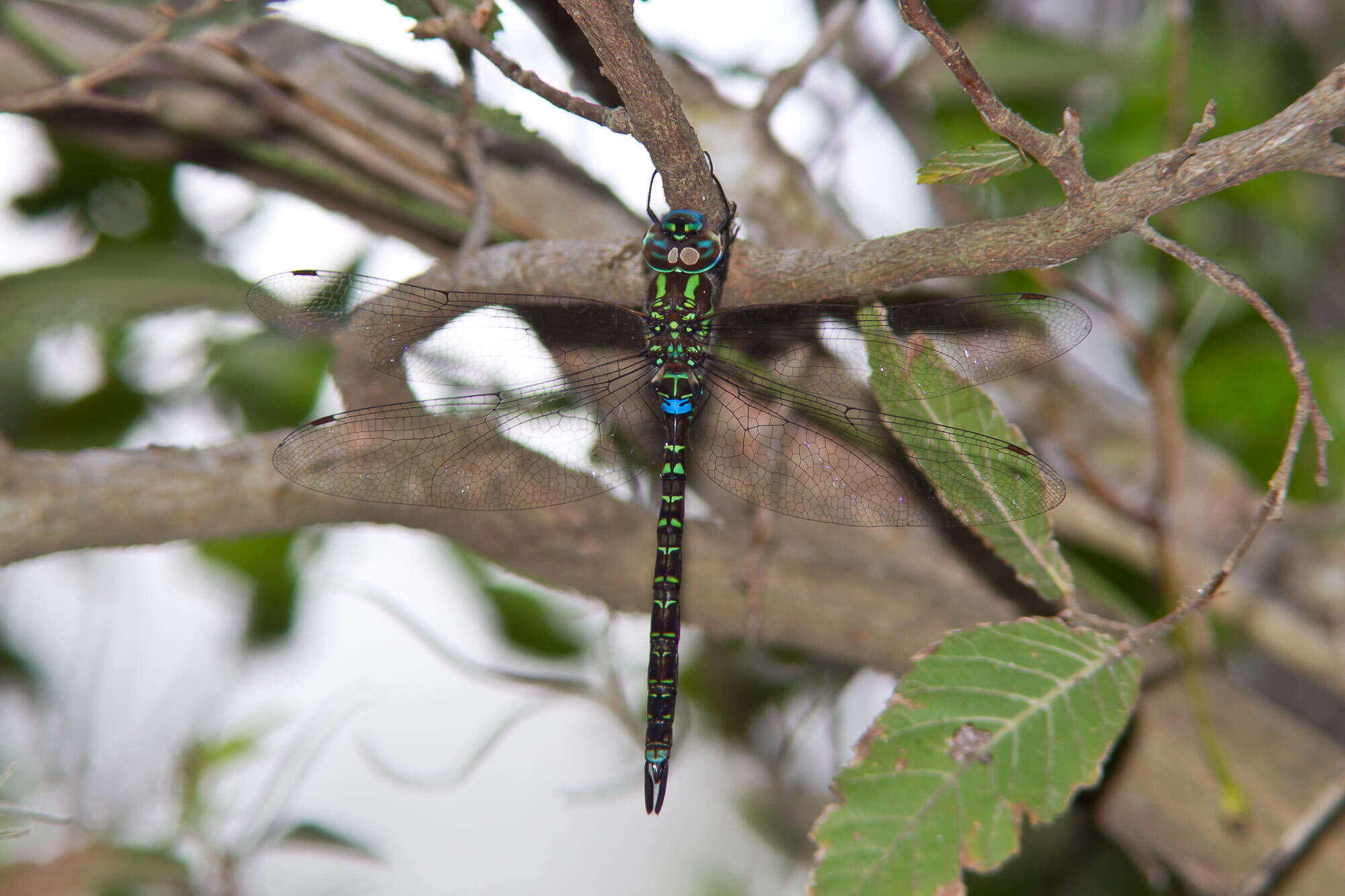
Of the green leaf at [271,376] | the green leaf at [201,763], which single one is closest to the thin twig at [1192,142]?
the green leaf at [271,376]

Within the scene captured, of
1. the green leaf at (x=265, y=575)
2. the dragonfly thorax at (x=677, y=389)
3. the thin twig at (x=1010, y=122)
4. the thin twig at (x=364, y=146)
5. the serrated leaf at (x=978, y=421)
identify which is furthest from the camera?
the green leaf at (x=265, y=575)

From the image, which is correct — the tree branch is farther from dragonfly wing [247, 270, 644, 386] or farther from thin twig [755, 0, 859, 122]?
thin twig [755, 0, 859, 122]

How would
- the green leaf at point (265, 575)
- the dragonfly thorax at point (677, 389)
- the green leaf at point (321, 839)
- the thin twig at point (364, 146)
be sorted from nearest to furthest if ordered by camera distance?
1. the thin twig at point (364, 146)
2. the dragonfly thorax at point (677, 389)
3. the green leaf at point (321, 839)
4. the green leaf at point (265, 575)

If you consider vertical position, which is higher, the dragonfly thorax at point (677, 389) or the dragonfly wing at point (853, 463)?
the dragonfly thorax at point (677, 389)

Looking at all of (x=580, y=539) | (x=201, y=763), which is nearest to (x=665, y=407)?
(x=580, y=539)

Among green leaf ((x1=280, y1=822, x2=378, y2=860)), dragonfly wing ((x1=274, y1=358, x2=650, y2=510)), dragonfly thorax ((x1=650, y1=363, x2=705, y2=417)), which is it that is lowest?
green leaf ((x1=280, y1=822, x2=378, y2=860))

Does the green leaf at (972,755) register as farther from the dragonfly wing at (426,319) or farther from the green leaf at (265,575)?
the green leaf at (265,575)

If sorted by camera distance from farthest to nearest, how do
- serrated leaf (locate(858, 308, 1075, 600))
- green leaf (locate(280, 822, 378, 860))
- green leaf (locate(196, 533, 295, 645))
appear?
green leaf (locate(196, 533, 295, 645)) → green leaf (locate(280, 822, 378, 860)) → serrated leaf (locate(858, 308, 1075, 600))

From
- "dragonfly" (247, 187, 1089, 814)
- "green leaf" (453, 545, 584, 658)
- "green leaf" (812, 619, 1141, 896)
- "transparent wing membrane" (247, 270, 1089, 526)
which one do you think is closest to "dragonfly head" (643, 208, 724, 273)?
"dragonfly" (247, 187, 1089, 814)
